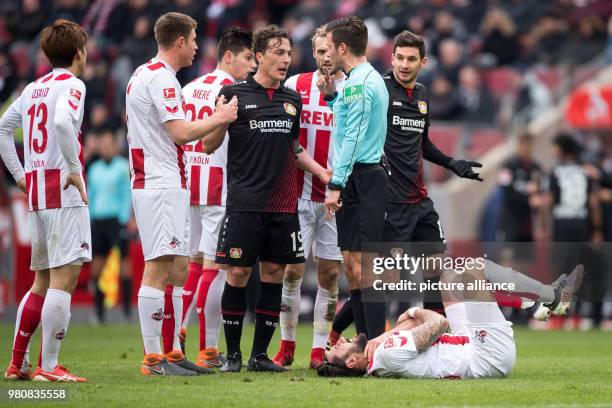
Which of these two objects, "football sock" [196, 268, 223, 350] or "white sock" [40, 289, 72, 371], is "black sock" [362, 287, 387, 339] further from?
"white sock" [40, 289, 72, 371]

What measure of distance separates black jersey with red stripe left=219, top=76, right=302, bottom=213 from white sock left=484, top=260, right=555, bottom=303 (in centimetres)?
170

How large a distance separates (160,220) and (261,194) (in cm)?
88

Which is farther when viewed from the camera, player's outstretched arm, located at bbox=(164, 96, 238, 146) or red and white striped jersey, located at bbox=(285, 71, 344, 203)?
red and white striped jersey, located at bbox=(285, 71, 344, 203)

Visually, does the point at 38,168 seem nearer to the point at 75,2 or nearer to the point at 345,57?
the point at 345,57

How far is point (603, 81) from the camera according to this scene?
69.6 ft

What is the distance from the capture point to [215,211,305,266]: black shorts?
9.73 meters

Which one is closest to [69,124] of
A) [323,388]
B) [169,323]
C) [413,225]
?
[169,323]

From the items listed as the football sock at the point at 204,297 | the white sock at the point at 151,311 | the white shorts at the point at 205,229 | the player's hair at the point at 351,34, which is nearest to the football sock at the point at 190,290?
the white shorts at the point at 205,229

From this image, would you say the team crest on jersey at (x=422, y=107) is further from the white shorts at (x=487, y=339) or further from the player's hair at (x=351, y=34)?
the white shorts at (x=487, y=339)

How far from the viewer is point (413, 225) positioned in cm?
1032

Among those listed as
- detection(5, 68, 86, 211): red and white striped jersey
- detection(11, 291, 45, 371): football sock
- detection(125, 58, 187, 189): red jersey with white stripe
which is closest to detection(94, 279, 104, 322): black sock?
detection(11, 291, 45, 371): football sock

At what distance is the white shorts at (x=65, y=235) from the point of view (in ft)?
29.7

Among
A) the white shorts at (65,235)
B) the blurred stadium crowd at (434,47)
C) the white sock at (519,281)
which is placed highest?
the blurred stadium crowd at (434,47)

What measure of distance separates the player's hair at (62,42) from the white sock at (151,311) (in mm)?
1868
